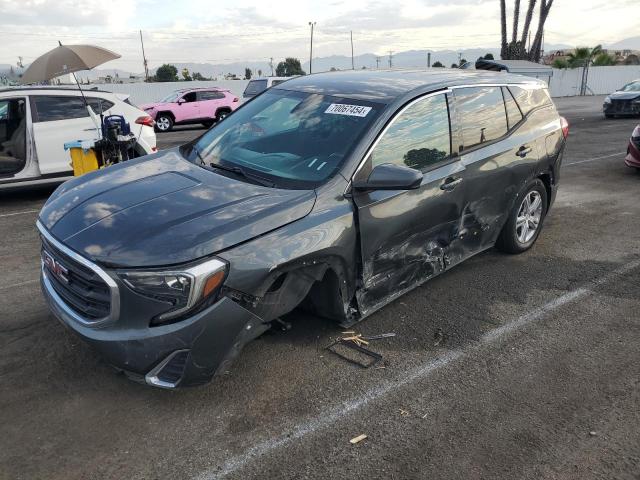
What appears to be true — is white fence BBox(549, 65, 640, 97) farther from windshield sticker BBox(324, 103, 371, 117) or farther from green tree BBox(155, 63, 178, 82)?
windshield sticker BBox(324, 103, 371, 117)

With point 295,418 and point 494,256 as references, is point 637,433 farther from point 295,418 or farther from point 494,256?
point 494,256

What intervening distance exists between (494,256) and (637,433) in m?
2.69

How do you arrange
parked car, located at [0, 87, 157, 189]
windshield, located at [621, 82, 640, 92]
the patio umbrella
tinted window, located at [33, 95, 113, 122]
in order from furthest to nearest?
windshield, located at [621, 82, 640, 92] → the patio umbrella → tinted window, located at [33, 95, 113, 122] → parked car, located at [0, 87, 157, 189]

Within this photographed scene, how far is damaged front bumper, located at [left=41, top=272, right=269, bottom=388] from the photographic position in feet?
8.76

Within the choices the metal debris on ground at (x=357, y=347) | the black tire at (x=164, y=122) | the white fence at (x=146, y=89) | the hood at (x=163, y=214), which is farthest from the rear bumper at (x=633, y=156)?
the white fence at (x=146, y=89)

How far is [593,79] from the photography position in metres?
42.4

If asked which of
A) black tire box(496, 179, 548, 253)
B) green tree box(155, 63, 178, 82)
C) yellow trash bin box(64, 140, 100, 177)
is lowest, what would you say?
black tire box(496, 179, 548, 253)

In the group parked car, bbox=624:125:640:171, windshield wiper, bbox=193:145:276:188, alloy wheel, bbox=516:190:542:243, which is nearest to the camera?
windshield wiper, bbox=193:145:276:188

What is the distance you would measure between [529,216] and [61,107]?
21.9ft

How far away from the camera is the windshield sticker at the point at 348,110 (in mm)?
3699

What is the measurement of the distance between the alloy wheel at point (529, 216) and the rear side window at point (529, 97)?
824 millimetres

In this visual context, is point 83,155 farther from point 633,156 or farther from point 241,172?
point 633,156

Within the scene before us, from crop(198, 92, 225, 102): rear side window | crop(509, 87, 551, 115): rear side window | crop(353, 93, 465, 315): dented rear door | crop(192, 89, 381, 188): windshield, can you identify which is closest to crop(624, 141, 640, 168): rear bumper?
crop(509, 87, 551, 115): rear side window

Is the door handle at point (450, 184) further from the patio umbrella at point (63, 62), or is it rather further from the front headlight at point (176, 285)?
the patio umbrella at point (63, 62)
